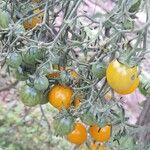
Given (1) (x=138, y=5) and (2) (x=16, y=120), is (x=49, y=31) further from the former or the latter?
(2) (x=16, y=120)

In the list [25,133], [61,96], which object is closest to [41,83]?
[61,96]

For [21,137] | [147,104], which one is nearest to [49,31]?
[147,104]

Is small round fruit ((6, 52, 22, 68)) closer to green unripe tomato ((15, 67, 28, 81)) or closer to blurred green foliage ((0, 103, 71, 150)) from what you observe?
green unripe tomato ((15, 67, 28, 81))

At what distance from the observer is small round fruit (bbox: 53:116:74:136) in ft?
4.26

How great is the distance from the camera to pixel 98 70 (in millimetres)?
1200

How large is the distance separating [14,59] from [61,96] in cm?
16

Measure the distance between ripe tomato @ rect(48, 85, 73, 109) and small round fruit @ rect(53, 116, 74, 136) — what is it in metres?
0.04

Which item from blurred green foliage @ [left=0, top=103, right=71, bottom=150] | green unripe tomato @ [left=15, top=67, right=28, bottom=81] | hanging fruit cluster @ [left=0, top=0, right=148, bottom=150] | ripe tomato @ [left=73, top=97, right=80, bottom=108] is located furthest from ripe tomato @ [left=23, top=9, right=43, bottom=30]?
blurred green foliage @ [left=0, top=103, right=71, bottom=150]

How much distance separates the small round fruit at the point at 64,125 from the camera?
1300 mm

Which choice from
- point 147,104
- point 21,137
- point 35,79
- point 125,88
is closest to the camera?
point 125,88

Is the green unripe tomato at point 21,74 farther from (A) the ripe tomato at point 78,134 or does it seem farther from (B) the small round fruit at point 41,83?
(A) the ripe tomato at point 78,134

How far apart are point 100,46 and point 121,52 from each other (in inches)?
2.8

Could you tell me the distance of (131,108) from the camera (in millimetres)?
3953

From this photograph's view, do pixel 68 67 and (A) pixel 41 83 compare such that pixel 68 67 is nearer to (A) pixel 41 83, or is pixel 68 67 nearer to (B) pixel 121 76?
(A) pixel 41 83
